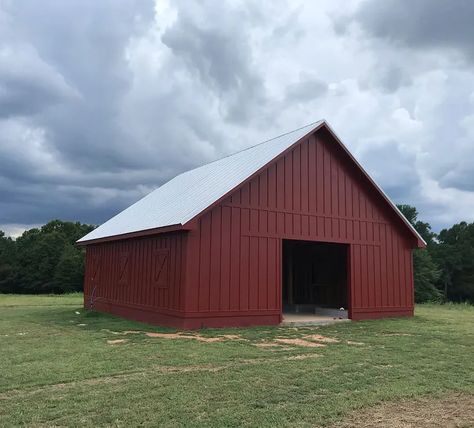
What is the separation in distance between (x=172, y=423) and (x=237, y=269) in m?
8.98

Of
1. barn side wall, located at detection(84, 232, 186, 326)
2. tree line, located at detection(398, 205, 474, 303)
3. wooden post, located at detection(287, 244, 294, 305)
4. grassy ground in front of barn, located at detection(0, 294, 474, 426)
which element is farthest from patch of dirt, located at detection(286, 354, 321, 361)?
tree line, located at detection(398, 205, 474, 303)

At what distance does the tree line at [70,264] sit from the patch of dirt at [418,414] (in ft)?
165

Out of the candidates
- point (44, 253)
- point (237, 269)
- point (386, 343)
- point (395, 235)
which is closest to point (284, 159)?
point (237, 269)

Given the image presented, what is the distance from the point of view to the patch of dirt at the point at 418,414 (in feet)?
17.9

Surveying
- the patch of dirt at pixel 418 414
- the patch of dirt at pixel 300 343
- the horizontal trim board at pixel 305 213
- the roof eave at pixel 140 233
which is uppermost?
the horizontal trim board at pixel 305 213

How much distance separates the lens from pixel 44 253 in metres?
61.9

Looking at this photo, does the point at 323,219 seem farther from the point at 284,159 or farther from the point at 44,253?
the point at 44,253

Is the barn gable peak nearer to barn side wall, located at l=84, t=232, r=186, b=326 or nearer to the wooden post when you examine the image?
barn side wall, located at l=84, t=232, r=186, b=326

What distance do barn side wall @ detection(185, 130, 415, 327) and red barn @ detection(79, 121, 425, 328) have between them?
0.03 meters

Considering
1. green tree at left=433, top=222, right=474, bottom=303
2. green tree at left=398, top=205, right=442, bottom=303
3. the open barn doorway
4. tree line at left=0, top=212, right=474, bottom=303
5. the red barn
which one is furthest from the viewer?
green tree at left=433, top=222, right=474, bottom=303

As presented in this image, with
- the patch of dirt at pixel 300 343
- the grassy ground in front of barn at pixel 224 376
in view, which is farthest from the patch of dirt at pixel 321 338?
the patch of dirt at pixel 300 343

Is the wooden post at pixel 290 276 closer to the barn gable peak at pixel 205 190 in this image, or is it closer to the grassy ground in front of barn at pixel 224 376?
the barn gable peak at pixel 205 190

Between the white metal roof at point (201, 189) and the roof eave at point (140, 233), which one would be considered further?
the white metal roof at point (201, 189)

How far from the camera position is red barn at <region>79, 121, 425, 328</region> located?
13.9 meters
